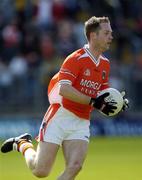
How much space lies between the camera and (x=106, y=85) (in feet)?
34.8

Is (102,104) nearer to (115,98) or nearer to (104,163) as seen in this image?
(115,98)

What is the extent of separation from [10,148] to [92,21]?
2420mm

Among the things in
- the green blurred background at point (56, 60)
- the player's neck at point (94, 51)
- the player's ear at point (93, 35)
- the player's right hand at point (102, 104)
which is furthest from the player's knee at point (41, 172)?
the green blurred background at point (56, 60)

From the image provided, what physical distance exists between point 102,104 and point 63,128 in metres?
0.60

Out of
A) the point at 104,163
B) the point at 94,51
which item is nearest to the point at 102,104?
the point at 94,51

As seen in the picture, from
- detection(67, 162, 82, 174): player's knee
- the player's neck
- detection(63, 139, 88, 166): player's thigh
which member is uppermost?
the player's neck

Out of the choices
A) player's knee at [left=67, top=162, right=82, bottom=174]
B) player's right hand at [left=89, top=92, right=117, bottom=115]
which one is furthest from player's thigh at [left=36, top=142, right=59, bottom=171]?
player's right hand at [left=89, top=92, right=117, bottom=115]

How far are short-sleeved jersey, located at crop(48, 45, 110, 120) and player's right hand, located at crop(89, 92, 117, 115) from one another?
245mm

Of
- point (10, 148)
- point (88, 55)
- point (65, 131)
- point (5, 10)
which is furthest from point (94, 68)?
point (5, 10)

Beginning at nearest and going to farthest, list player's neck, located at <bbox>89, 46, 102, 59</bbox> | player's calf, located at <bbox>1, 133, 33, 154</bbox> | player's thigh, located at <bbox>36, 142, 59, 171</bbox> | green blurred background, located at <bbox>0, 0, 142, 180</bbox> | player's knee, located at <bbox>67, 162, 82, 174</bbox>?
player's knee, located at <bbox>67, 162, 82, 174</bbox> < player's thigh, located at <bbox>36, 142, 59, 171</bbox> < player's neck, located at <bbox>89, 46, 102, 59</bbox> < player's calf, located at <bbox>1, 133, 33, 154</bbox> < green blurred background, located at <bbox>0, 0, 142, 180</bbox>

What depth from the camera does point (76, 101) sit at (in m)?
10.2

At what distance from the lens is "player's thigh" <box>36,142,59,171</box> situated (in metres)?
10.3

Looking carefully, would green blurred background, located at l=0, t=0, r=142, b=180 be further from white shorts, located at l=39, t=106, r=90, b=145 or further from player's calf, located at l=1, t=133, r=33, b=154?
white shorts, located at l=39, t=106, r=90, b=145

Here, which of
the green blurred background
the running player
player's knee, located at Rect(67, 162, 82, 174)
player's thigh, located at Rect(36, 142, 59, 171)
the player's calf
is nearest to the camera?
player's knee, located at Rect(67, 162, 82, 174)
